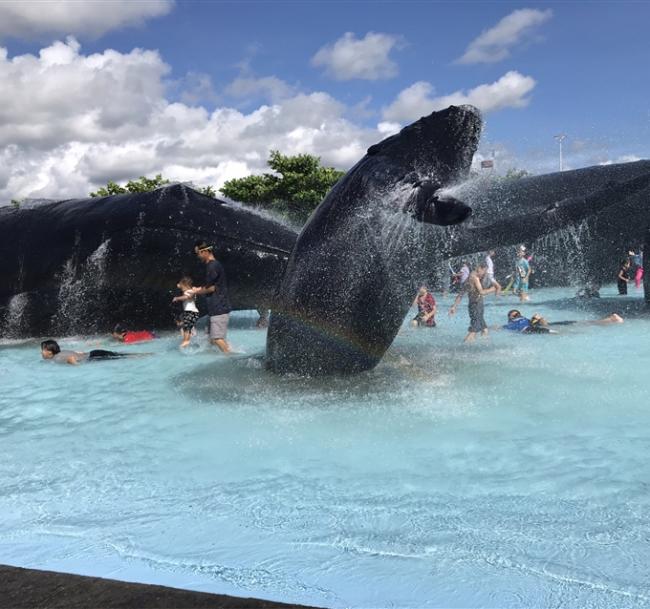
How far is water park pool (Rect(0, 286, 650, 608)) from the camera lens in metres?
3.41

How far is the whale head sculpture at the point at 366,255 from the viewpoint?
7.28m

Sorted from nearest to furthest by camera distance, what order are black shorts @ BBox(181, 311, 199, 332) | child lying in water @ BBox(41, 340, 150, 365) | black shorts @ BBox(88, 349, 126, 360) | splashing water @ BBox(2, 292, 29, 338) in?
child lying in water @ BBox(41, 340, 150, 365)
black shorts @ BBox(88, 349, 126, 360)
black shorts @ BBox(181, 311, 199, 332)
splashing water @ BBox(2, 292, 29, 338)

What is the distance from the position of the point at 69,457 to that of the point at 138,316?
7713 millimetres

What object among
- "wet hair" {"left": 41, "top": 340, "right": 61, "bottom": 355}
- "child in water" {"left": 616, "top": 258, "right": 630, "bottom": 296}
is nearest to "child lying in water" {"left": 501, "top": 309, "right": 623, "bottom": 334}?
"child in water" {"left": 616, "top": 258, "right": 630, "bottom": 296}

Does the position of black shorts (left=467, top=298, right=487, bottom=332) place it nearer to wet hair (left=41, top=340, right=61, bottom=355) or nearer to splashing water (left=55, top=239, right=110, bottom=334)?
splashing water (left=55, top=239, right=110, bottom=334)

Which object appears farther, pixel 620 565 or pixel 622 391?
pixel 622 391

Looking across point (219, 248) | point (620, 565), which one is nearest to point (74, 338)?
point (219, 248)

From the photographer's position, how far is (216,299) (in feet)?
35.2

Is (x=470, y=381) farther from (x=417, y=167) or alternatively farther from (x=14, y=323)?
(x=14, y=323)

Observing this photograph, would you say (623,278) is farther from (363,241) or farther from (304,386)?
(304,386)

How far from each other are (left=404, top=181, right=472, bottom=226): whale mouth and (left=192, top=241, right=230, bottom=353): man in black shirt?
442 cm

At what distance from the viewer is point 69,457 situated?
5.63 metres

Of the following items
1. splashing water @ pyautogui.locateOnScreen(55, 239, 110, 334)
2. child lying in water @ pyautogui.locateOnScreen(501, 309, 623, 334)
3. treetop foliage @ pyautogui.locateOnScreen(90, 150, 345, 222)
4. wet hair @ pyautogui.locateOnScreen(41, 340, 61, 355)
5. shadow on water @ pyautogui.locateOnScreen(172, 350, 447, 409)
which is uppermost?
treetop foliage @ pyautogui.locateOnScreen(90, 150, 345, 222)

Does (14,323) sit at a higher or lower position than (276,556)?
higher
